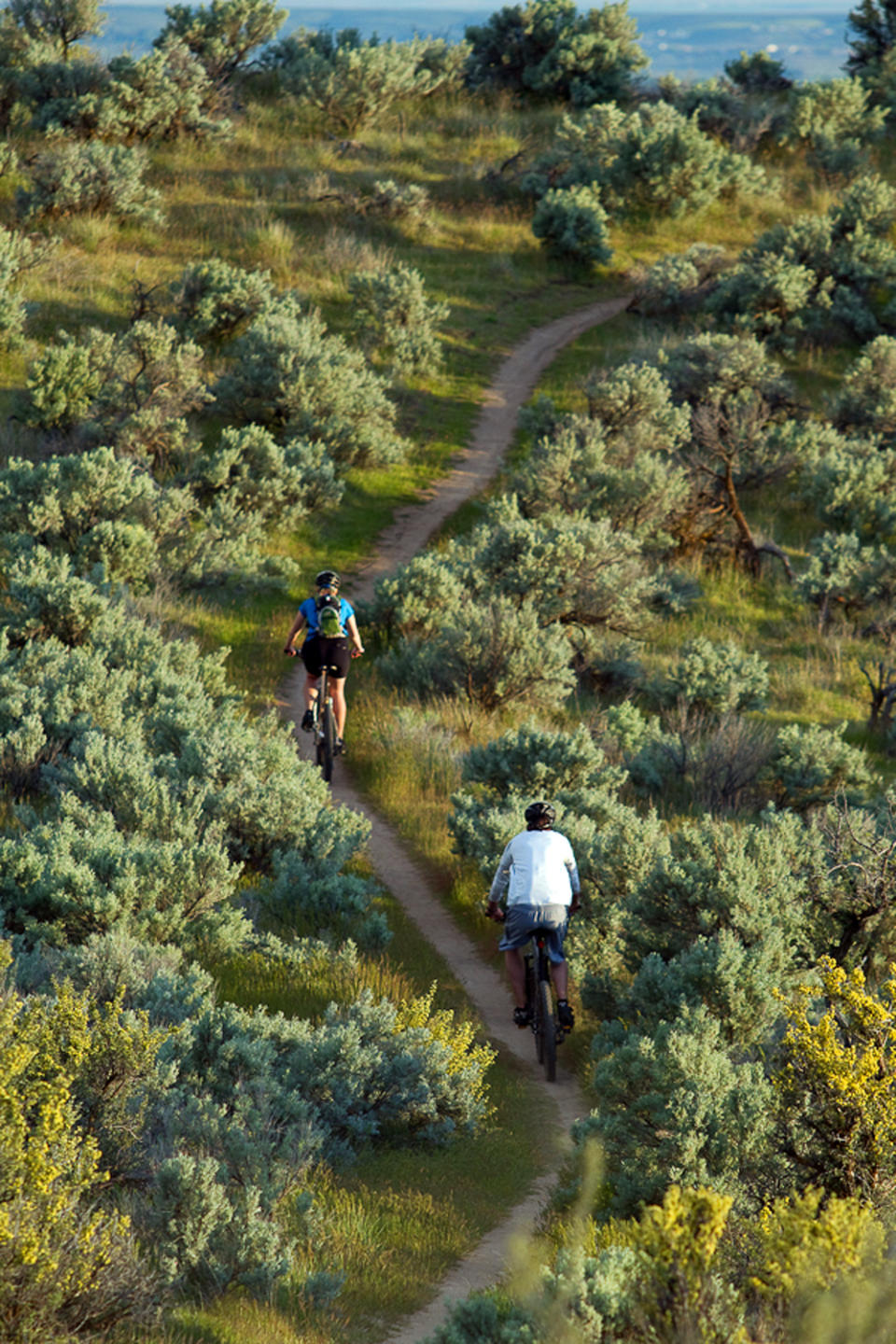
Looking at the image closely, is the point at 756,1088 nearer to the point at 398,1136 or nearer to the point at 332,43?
the point at 398,1136

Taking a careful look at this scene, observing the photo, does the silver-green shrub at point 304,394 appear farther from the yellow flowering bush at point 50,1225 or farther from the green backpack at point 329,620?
the yellow flowering bush at point 50,1225

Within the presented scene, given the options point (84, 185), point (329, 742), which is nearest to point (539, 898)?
point (329, 742)

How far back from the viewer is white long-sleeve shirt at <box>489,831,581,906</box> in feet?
26.3

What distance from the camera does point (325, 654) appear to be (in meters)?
12.1

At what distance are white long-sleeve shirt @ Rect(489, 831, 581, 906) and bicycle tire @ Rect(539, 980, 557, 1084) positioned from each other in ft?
1.78

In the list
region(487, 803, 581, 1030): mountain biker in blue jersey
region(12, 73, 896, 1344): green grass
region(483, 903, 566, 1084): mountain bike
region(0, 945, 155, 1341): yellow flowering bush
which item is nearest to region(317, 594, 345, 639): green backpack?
region(12, 73, 896, 1344): green grass

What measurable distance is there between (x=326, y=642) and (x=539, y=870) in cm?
476

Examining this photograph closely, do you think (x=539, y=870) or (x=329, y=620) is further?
(x=329, y=620)

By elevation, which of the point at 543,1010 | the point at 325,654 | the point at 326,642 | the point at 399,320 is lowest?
the point at 543,1010

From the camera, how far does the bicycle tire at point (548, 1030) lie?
782 cm

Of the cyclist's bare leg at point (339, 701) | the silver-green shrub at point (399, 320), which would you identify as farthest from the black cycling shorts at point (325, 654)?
the silver-green shrub at point (399, 320)

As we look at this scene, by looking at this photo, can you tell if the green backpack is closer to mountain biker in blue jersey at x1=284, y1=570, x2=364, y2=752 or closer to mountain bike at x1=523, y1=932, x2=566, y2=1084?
mountain biker in blue jersey at x1=284, y1=570, x2=364, y2=752

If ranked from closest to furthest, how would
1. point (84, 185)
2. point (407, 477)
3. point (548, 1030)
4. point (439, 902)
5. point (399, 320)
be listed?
point (548, 1030) < point (439, 902) < point (407, 477) < point (399, 320) < point (84, 185)

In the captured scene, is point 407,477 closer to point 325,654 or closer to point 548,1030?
point 325,654
